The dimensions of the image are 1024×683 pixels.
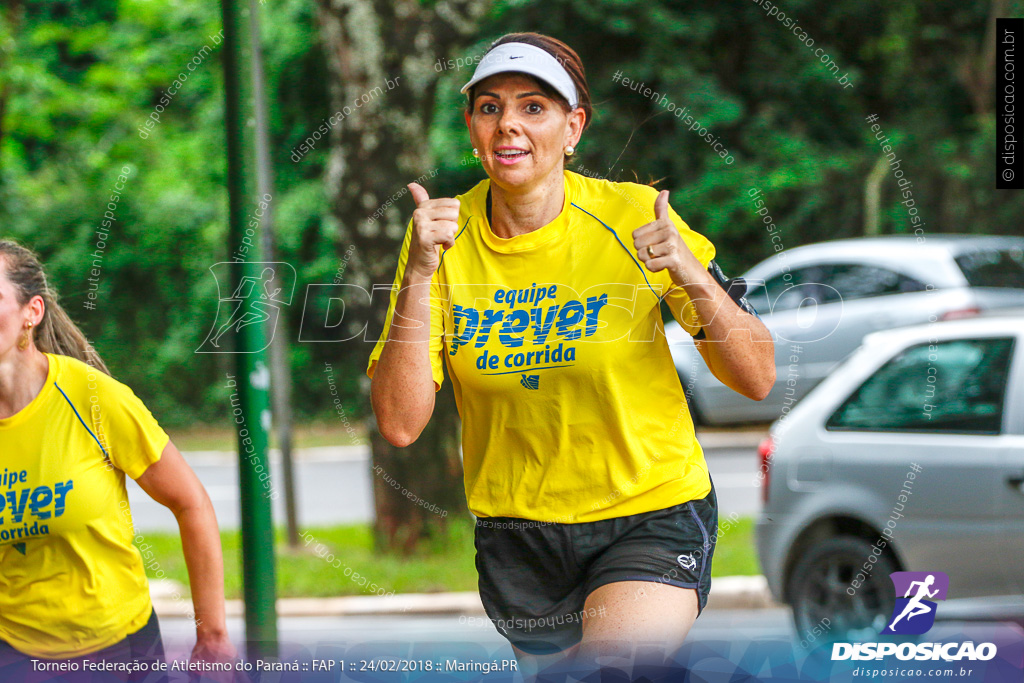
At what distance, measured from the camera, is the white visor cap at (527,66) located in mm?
2184

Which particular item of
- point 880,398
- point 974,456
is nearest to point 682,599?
point 974,456

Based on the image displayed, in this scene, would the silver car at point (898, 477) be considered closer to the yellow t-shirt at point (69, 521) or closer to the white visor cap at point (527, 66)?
the white visor cap at point (527, 66)

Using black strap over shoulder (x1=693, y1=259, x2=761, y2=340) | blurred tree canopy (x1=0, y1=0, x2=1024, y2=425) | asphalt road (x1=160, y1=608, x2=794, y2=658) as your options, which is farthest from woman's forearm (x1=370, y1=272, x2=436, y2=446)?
blurred tree canopy (x1=0, y1=0, x2=1024, y2=425)

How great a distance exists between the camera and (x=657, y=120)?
9539 mm

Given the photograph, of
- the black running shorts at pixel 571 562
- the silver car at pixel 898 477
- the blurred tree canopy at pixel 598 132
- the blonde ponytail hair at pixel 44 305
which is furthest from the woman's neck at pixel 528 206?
the blurred tree canopy at pixel 598 132

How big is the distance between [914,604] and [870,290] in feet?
14.4

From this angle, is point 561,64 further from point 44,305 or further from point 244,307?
point 244,307

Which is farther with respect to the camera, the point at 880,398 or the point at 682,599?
the point at 880,398

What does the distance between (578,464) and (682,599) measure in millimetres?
360

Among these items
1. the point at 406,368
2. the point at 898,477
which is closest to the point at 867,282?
the point at 898,477

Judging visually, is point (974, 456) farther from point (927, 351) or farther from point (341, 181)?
point (341, 181)

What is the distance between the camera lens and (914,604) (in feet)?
9.46

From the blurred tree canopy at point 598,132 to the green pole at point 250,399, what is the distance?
5082 mm

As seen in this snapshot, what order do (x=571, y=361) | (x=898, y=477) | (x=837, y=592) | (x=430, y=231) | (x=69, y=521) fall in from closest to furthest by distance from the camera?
1. (x=430, y=231)
2. (x=571, y=361)
3. (x=69, y=521)
4. (x=898, y=477)
5. (x=837, y=592)
